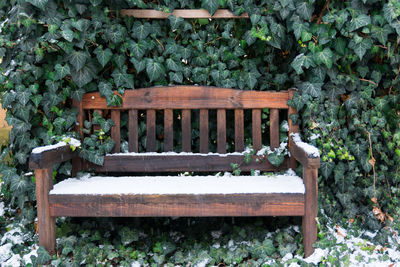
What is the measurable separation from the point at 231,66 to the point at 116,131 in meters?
0.97

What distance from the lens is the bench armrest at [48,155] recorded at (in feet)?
7.75

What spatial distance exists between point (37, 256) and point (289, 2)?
7.35ft

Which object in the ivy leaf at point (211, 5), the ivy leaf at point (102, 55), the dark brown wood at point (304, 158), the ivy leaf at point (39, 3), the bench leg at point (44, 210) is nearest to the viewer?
the dark brown wood at point (304, 158)

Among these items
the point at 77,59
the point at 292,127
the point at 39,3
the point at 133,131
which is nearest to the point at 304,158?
the point at 292,127

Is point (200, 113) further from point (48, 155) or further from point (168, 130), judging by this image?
point (48, 155)

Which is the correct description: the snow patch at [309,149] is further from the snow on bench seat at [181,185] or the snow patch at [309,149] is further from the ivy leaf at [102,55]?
the ivy leaf at [102,55]

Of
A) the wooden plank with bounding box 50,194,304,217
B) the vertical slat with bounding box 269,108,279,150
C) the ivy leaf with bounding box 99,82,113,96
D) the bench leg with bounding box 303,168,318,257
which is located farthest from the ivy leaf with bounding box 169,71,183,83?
the bench leg with bounding box 303,168,318,257

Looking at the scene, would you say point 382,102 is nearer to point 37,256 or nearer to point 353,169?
point 353,169

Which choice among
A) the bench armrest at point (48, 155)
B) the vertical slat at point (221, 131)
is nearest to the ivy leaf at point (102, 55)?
the bench armrest at point (48, 155)

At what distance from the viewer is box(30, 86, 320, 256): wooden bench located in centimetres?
239

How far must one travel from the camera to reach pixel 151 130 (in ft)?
10.00

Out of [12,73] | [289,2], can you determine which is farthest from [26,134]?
[289,2]

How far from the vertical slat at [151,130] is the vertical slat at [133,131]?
80mm

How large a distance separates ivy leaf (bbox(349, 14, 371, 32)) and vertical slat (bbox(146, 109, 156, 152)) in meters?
1.46
